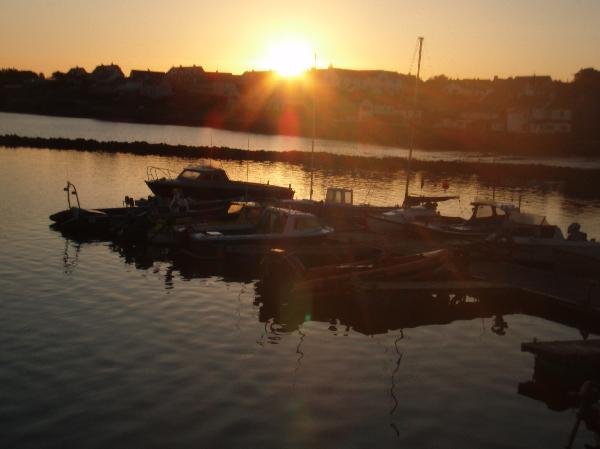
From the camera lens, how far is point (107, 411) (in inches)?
544

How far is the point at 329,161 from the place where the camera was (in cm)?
9006

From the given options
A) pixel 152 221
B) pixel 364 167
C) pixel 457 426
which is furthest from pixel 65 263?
pixel 364 167

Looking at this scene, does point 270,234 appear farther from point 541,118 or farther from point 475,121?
point 475,121

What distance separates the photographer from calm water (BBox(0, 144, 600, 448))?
13.5 meters

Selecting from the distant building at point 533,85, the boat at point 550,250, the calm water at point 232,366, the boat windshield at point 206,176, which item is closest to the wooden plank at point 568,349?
the calm water at point 232,366

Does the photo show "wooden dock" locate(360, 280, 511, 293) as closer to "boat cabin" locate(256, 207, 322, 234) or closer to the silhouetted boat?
the silhouetted boat

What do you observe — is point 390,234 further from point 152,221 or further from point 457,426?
point 457,426

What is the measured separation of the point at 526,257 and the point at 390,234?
7.24m

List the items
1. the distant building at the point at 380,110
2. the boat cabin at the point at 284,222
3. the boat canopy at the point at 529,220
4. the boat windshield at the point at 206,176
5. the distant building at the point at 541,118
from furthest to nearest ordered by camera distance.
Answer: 1. the distant building at the point at 380,110
2. the distant building at the point at 541,118
3. the boat windshield at the point at 206,176
4. the boat canopy at the point at 529,220
5. the boat cabin at the point at 284,222

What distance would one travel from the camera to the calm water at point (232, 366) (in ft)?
44.4

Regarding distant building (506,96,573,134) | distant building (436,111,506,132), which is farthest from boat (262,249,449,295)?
distant building (436,111,506,132)

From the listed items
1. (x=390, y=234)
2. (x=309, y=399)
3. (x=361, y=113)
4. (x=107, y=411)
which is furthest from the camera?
(x=361, y=113)

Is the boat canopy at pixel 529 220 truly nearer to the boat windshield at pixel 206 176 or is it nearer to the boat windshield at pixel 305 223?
the boat windshield at pixel 305 223

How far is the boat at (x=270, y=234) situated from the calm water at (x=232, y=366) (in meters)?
1.17
